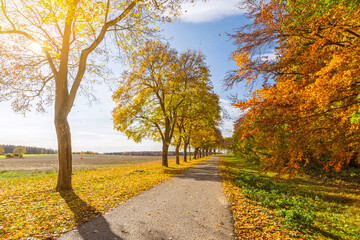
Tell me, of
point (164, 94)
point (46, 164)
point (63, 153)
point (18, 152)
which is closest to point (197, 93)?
point (164, 94)

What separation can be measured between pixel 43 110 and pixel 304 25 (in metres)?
13.6

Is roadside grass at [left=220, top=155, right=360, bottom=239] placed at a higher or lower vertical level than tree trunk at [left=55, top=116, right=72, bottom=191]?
lower

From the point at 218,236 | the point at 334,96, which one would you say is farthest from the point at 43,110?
the point at 334,96

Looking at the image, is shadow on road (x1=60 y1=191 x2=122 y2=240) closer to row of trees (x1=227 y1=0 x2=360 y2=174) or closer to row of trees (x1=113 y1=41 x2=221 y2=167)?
row of trees (x1=227 y1=0 x2=360 y2=174)

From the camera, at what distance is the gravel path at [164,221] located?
444 cm

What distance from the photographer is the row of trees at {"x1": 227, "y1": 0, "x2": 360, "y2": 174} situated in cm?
476

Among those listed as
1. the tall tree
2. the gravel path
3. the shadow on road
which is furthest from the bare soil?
the gravel path

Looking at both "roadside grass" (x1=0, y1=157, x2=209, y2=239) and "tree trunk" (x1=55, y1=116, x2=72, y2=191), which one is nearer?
"roadside grass" (x1=0, y1=157, x2=209, y2=239)

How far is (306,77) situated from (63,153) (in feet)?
34.5

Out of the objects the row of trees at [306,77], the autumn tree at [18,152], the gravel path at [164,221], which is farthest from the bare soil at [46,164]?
the autumn tree at [18,152]

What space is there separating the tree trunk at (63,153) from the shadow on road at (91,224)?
1871mm

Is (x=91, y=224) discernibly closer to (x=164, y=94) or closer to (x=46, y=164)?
(x=164, y=94)

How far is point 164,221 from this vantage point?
17.3 feet

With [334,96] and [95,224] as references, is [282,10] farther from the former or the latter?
[95,224]
